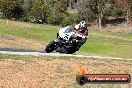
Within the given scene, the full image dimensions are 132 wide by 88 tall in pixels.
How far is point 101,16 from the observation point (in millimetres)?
94000

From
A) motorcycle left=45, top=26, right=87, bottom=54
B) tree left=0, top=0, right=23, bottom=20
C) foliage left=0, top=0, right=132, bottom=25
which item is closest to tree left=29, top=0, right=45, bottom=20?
foliage left=0, top=0, right=132, bottom=25

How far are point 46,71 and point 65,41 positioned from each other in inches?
298

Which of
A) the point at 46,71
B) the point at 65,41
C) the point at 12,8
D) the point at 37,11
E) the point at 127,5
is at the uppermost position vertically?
the point at 65,41

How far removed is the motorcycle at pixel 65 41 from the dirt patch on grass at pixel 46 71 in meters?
3.55

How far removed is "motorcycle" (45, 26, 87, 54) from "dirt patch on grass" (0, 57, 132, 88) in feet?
11.6

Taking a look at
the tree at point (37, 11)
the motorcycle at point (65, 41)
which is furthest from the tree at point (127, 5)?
the motorcycle at point (65, 41)

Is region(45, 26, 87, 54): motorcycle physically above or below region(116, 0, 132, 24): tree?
above

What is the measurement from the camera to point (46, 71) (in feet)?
51.4

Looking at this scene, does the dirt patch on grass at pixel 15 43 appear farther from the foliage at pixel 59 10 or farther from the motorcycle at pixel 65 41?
the foliage at pixel 59 10

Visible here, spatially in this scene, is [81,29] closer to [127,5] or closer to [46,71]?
[46,71]

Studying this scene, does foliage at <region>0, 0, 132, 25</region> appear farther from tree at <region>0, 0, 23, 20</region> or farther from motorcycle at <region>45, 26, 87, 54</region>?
motorcycle at <region>45, 26, 87, 54</region>

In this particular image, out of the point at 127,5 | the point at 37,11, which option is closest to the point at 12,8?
the point at 37,11

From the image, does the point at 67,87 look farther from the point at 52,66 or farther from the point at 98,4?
the point at 98,4

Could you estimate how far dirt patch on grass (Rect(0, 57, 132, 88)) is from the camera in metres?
13.8
